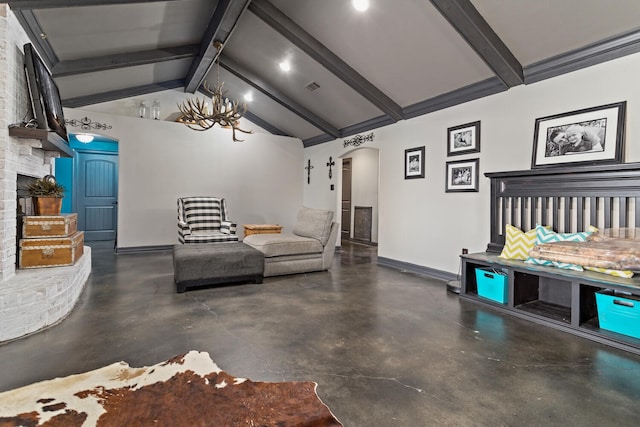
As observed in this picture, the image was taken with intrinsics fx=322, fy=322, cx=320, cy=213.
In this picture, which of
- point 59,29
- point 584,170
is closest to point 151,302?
point 59,29

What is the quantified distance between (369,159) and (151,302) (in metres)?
6.49

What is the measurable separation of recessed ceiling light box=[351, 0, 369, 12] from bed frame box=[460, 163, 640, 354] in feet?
7.87

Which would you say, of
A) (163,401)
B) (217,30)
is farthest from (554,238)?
(217,30)

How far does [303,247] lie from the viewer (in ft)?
15.7

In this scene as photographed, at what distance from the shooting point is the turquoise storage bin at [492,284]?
129 inches

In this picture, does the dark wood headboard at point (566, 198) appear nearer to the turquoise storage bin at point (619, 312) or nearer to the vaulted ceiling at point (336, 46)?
the turquoise storage bin at point (619, 312)

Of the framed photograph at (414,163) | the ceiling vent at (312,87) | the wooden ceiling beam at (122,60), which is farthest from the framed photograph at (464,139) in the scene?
the wooden ceiling beam at (122,60)

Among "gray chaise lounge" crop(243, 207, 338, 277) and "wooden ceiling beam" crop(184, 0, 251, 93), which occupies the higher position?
"wooden ceiling beam" crop(184, 0, 251, 93)

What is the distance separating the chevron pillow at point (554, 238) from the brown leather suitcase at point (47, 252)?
470 cm

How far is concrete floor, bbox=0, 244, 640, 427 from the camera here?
1.73m

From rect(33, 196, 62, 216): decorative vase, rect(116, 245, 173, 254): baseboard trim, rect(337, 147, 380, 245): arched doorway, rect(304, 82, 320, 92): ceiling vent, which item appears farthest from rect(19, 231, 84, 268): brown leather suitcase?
rect(337, 147, 380, 245): arched doorway

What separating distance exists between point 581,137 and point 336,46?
3173 mm

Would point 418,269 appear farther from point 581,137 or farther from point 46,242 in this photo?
point 46,242

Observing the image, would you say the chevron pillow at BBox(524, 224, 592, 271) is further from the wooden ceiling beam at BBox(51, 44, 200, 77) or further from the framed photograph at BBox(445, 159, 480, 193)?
the wooden ceiling beam at BBox(51, 44, 200, 77)
